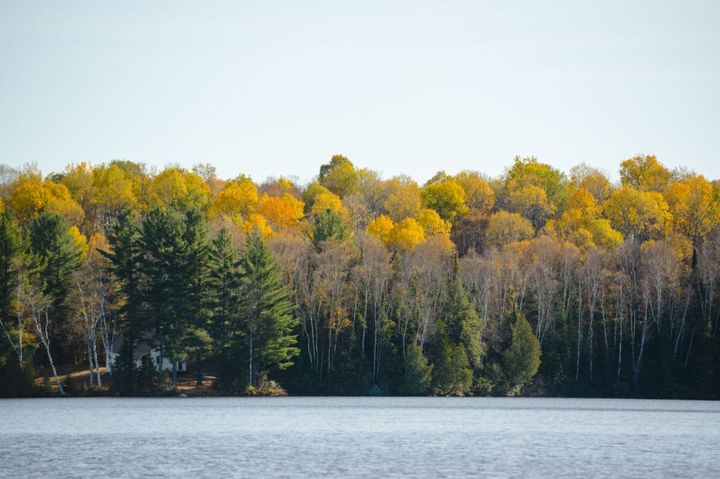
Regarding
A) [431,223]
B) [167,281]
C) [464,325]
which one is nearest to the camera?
[167,281]

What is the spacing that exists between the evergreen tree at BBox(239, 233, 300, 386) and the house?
738 cm

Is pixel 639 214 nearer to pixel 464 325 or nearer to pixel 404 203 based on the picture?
pixel 404 203

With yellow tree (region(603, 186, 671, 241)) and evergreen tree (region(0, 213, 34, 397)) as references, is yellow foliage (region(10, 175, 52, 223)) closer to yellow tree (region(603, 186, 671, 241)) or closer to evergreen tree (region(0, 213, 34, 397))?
evergreen tree (region(0, 213, 34, 397))

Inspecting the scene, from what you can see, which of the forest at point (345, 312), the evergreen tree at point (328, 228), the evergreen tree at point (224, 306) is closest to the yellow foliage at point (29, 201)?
the forest at point (345, 312)

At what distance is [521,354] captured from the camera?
102m

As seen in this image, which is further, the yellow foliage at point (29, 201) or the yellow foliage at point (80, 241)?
the yellow foliage at point (29, 201)

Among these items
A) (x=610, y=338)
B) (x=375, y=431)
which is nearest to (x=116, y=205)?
(x=610, y=338)

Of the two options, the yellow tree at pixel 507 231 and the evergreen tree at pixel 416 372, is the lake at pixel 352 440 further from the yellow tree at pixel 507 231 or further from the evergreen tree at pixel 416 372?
the yellow tree at pixel 507 231

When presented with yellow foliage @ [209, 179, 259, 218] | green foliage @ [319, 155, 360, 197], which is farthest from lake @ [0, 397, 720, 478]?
green foliage @ [319, 155, 360, 197]

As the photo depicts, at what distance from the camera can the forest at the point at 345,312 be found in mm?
97125

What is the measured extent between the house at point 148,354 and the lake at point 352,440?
13.4m

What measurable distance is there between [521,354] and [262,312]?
25.4 m

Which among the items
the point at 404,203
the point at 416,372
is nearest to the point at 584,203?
the point at 404,203

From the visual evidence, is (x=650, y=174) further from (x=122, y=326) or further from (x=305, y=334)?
(x=122, y=326)
